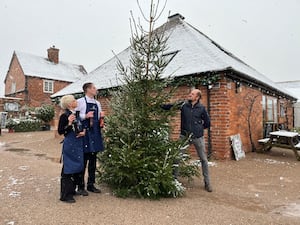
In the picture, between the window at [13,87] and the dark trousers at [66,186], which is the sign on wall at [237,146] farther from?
the window at [13,87]

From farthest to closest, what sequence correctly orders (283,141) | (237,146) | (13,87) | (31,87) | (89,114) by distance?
(13,87)
(31,87)
(283,141)
(237,146)
(89,114)

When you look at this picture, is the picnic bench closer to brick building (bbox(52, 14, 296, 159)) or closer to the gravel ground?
brick building (bbox(52, 14, 296, 159))

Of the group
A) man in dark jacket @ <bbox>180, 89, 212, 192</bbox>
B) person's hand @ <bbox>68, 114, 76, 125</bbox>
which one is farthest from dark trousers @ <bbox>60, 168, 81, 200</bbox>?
man in dark jacket @ <bbox>180, 89, 212, 192</bbox>

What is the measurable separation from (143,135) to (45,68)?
29.0 metres

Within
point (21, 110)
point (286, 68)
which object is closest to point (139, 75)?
point (21, 110)

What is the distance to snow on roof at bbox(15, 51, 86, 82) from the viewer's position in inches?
1091

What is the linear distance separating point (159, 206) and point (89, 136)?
5.07 feet

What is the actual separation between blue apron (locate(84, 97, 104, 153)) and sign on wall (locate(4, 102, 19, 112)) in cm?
2039

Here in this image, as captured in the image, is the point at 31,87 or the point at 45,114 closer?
the point at 45,114

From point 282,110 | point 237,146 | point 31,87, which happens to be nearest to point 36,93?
point 31,87

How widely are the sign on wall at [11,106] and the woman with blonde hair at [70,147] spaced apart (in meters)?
20.5

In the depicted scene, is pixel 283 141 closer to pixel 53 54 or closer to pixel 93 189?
pixel 93 189

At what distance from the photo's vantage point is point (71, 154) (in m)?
3.60

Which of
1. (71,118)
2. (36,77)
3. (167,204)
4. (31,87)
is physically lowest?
(167,204)
